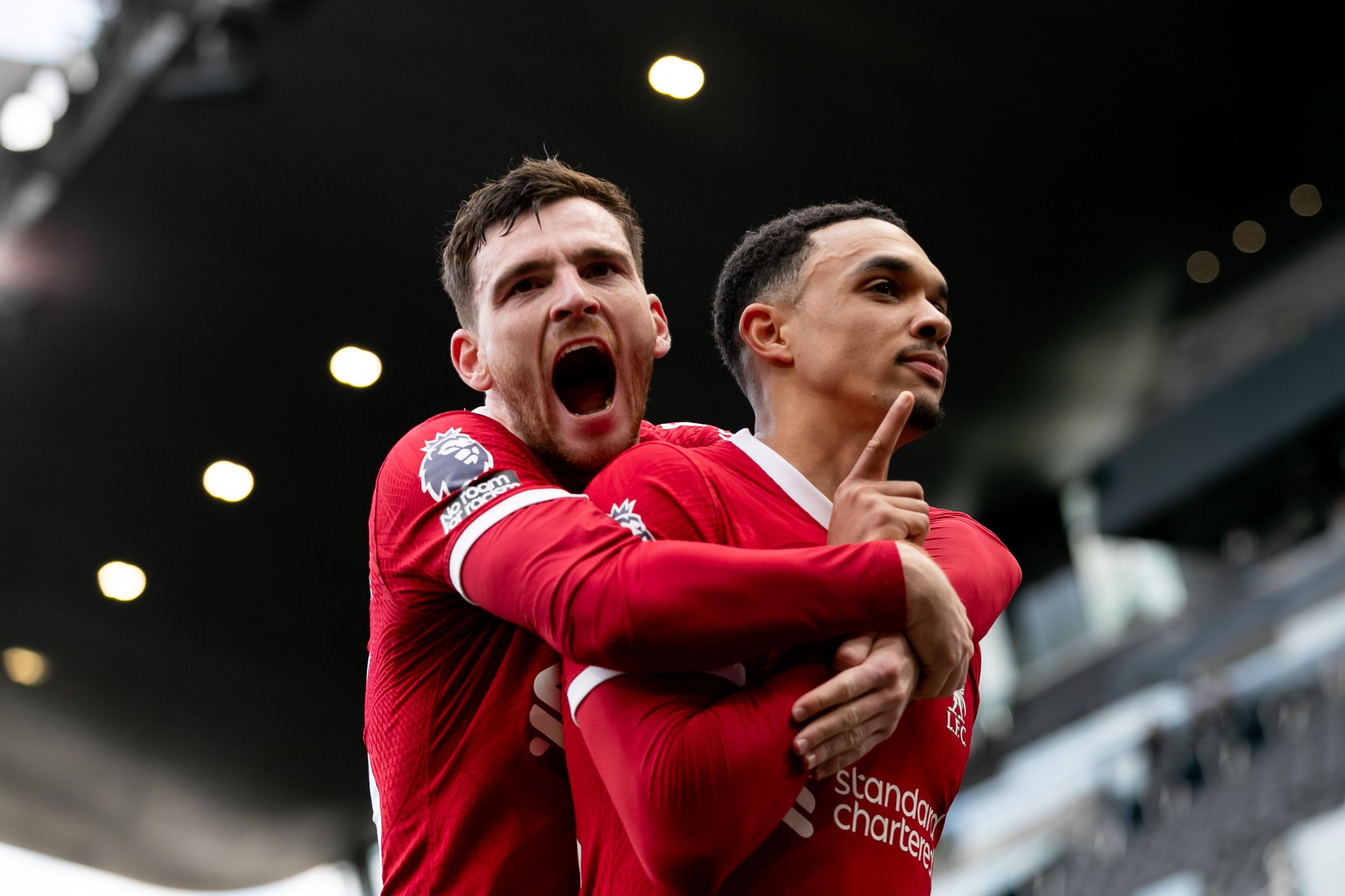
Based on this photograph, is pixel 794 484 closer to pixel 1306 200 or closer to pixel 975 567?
pixel 975 567

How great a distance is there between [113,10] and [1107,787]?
9.40 meters

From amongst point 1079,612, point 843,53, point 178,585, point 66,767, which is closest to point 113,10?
point 843,53

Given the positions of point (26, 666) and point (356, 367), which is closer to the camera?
point (356, 367)

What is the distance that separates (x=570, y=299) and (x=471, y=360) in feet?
0.92

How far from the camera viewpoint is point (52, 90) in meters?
5.37

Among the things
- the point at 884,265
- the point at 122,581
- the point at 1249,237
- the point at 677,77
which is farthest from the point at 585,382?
the point at 1249,237

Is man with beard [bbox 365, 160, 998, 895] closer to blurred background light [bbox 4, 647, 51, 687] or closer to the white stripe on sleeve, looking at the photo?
the white stripe on sleeve

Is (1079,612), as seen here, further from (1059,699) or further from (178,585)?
(178,585)

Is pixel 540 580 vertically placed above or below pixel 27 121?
below

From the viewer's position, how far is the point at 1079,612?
10281mm

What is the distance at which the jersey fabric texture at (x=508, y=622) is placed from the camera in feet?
4.32

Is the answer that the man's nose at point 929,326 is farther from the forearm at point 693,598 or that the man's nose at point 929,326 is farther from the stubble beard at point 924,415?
the forearm at point 693,598

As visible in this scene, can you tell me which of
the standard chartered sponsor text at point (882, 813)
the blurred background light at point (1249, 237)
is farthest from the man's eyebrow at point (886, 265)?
the blurred background light at point (1249, 237)

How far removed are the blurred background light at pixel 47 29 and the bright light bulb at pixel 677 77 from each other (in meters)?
2.33
